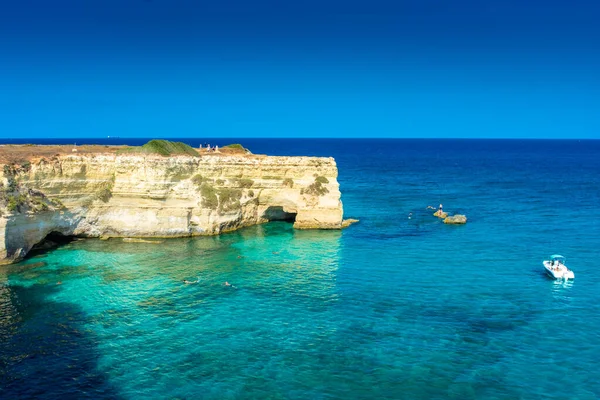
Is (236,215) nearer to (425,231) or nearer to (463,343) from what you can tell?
(425,231)

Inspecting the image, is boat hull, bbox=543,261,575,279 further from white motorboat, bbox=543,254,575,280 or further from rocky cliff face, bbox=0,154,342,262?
rocky cliff face, bbox=0,154,342,262

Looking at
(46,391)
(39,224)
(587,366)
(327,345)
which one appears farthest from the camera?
(39,224)

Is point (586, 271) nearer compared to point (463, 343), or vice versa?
point (463, 343)

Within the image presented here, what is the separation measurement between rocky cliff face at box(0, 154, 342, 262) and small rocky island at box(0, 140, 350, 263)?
9 centimetres

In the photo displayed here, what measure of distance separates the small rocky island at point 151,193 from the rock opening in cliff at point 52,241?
55 centimetres

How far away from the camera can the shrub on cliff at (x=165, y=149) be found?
47.6 m

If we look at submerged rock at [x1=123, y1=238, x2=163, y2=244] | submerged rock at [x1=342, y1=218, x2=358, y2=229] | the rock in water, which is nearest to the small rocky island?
submerged rock at [x1=342, y1=218, x2=358, y2=229]

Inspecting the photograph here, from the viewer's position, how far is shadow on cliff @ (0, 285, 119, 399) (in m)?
20.7

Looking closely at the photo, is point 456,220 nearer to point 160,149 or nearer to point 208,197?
point 208,197

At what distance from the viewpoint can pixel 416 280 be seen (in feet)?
113

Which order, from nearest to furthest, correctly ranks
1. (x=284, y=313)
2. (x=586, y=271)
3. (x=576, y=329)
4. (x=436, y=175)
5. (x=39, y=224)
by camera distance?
(x=576, y=329) → (x=284, y=313) → (x=586, y=271) → (x=39, y=224) → (x=436, y=175)

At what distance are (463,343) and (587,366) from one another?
18.7 ft

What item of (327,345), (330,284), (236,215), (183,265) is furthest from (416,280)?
(236,215)

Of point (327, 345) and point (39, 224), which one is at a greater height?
point (39, 224)
